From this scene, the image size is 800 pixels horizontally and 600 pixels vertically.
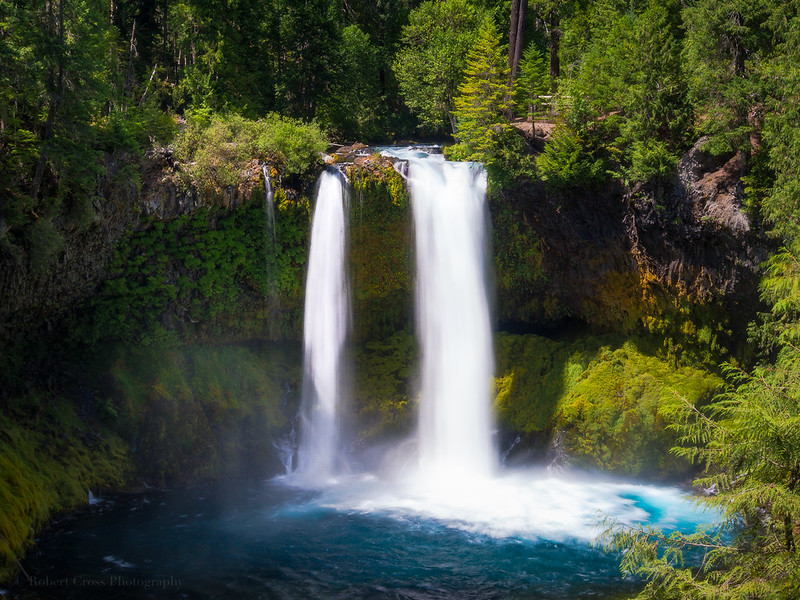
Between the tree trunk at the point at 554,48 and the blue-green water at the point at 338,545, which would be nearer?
the blue-green water at the point at 338,545

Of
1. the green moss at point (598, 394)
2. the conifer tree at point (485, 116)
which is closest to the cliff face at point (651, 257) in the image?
the green moss at point (598, 394)

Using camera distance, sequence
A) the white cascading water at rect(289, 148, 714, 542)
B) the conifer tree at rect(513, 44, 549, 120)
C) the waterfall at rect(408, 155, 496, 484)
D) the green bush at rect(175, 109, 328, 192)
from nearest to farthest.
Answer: the green bush at rect(175, 109, 328, 192) < the white cascading water at rect(289, 148, 714, 542) < the waterfall at rect(408, 155, 496, 484) < the conifer tree at rect(513, 44, 549, 120)

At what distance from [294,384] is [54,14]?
38.9ft

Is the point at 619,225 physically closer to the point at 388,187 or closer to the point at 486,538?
the point at 388,187

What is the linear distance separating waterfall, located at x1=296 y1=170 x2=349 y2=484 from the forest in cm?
96

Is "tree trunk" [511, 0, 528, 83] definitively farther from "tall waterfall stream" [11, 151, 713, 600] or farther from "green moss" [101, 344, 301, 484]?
"green moss" [101, 344, 301, 484]

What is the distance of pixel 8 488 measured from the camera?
1251cm

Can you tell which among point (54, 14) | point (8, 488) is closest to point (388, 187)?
point (54, 14)

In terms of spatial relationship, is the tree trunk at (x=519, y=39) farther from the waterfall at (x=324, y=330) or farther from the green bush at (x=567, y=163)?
the waterfall at (x=324, y=330)

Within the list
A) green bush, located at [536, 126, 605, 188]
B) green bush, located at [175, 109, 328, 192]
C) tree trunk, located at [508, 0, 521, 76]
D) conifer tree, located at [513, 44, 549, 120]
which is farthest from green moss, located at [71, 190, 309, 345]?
tree trunk, located at [508, 0, 521, 76]

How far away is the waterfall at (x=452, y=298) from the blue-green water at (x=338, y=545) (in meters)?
3.14

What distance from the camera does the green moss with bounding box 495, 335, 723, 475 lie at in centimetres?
1791

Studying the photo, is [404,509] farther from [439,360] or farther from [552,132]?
[552,132]

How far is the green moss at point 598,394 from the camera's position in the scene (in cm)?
1791
